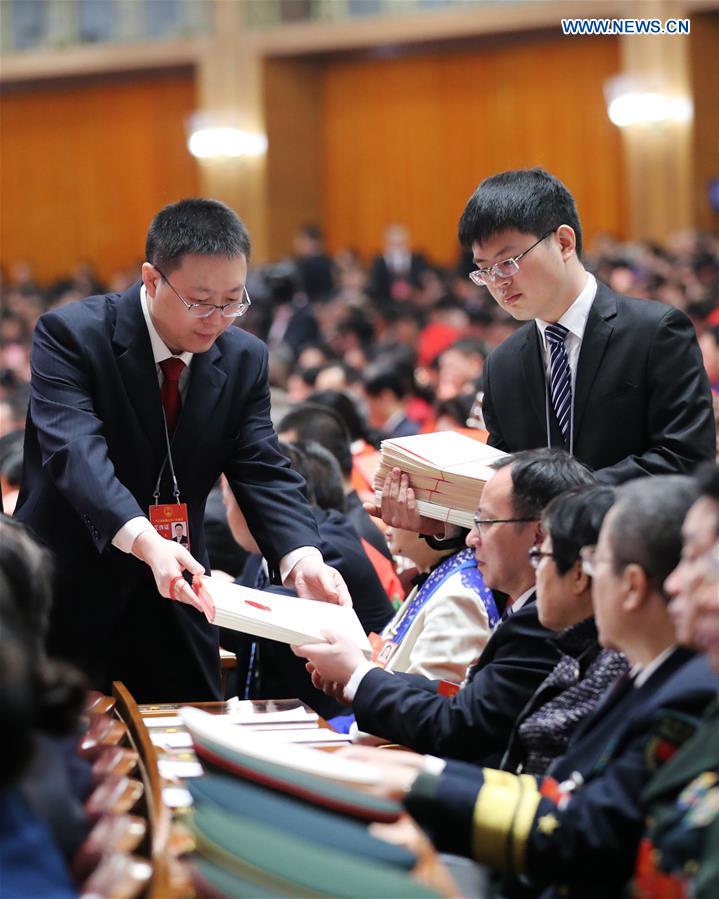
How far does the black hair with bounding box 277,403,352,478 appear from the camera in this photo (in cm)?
447

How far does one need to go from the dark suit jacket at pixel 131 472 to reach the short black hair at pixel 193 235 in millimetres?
184

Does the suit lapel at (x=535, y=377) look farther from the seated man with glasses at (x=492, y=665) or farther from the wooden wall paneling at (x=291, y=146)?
the wooden wall paneling at (x=291, y=146)

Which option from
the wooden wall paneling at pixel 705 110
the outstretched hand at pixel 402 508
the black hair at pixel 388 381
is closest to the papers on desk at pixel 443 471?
the outstretched hand at pixel 402 508

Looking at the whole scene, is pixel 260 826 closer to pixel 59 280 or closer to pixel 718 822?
pixel 718 822

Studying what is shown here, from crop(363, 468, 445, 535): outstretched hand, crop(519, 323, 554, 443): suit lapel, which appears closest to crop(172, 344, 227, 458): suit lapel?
crop(363, 468, 445, 535): outstretched hand

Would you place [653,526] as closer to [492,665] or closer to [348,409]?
[492,665]

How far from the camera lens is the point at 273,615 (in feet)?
8.63

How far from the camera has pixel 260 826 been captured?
167cm

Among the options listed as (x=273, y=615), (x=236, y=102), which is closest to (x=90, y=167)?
(x=236, y=102)

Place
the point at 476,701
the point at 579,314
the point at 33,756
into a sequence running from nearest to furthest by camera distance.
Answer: the point at 33,756 → the point at 476,701 → the point at 579,314

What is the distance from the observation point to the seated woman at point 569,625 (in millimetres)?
2256

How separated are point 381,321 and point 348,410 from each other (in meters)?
5.51

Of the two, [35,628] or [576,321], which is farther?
[576,321]

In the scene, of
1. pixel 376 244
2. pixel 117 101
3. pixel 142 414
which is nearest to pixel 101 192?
pixel 117 101
